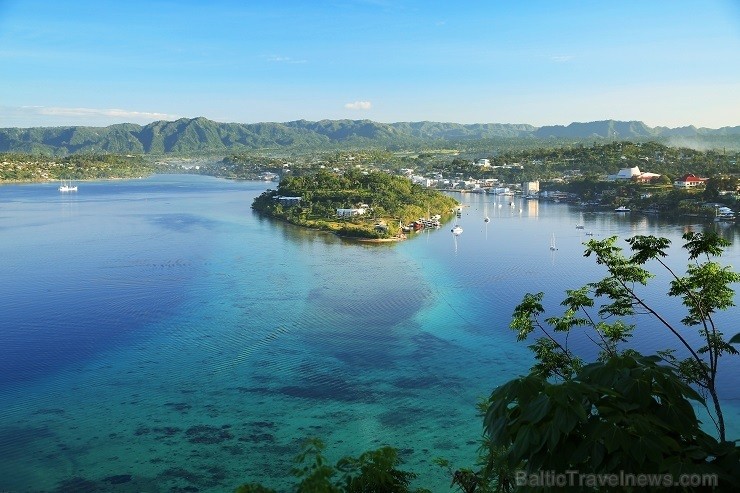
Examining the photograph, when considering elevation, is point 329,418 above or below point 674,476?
below

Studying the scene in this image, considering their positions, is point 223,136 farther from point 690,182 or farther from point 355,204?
point 690,182

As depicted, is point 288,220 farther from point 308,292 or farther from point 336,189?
point 308,292

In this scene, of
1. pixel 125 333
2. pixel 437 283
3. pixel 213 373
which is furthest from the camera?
pixel 437 283

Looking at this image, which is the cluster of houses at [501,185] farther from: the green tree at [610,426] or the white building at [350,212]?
the green tree at [610,426]

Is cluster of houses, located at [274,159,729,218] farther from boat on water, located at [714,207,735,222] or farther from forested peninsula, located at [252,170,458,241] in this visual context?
boat on water, located at [714,207,735,222]

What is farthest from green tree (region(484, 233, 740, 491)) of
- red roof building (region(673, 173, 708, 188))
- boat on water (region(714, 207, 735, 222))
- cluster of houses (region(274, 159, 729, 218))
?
red roof building (region(673, 173, 708, 188))

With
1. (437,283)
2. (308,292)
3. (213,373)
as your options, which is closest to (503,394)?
(213,373)
